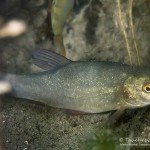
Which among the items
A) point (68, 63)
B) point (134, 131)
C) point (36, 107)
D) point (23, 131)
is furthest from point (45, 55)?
point (134, 131)

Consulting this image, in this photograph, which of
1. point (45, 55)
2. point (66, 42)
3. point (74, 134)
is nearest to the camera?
point (74, 134)

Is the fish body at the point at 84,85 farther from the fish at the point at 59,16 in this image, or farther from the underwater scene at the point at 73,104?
the fish at the point at 59,16

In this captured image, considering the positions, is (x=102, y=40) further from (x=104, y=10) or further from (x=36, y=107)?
(x=36, y=107)

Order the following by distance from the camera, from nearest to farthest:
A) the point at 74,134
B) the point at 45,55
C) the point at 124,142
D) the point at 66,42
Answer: the point at 124,142
the point at 74,134
the point at 45,55
the point at 66,42

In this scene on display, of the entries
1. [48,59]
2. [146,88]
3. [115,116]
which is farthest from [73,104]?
[146,88]

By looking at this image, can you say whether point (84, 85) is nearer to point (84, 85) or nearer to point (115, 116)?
point (84, 85)

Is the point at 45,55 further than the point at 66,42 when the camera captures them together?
No
